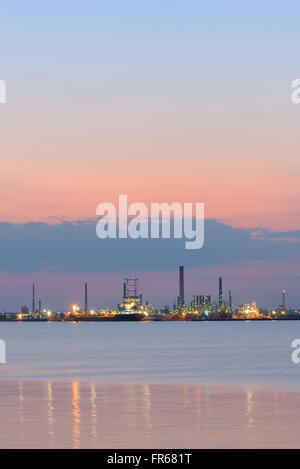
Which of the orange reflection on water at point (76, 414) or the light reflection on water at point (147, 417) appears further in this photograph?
the orange reflection on water at point (76, 414)

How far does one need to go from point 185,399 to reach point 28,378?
733 inches

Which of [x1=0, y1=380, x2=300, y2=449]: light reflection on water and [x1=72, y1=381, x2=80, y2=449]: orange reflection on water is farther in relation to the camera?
[x1=72, y1=381, x2=80, y2=449]: orange reflection on water

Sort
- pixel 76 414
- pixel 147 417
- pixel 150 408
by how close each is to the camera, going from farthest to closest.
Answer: pixel 150 408 → pixel 76 414 → pixel 147 417

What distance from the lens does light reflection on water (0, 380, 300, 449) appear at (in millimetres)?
30078

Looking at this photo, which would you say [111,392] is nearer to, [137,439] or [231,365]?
[137,439]

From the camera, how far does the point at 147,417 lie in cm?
3625

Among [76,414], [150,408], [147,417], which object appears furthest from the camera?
[150,408]

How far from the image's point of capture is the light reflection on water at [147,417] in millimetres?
30078

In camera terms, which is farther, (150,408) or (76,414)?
(150,408)

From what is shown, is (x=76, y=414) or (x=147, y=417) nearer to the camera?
(x=147, y=417)
